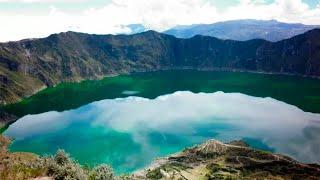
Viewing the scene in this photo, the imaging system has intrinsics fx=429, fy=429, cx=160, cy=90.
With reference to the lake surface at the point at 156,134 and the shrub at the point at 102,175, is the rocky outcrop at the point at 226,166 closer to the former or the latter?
the lake surface at the point at 156,134

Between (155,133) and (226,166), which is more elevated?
(226,166)

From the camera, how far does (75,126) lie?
185 meters

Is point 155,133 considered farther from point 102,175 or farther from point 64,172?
point 64,172

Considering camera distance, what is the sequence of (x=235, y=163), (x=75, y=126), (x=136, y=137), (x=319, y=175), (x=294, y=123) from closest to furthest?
(x=319, y=175) < (x=235, y=163) < (x=136, y=137) < (x=294, y=123) < (x=75, y=126)

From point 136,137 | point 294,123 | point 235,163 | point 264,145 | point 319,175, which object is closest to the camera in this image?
point 319,175

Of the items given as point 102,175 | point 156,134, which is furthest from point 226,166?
point 102,175

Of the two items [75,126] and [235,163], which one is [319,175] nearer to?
[235,163]

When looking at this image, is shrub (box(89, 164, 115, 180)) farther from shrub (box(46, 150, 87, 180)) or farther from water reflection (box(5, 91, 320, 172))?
water reflection (box(5, 91, 320, 172))

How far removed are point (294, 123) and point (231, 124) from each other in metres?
25.1

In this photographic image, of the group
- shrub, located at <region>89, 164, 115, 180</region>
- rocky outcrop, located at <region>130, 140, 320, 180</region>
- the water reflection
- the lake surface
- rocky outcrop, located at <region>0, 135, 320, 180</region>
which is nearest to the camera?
shrub, located at <region>89, 164, 115, 180</region>

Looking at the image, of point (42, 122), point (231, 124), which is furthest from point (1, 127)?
point (231, 124)

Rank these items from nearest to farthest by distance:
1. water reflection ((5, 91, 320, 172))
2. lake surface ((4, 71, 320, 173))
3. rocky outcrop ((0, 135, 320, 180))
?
rocky outcrop ((0, 135, 320, 180)), lake surface ((4, 71, 320, 173)), water reflection ((5, 91, 320, 172))

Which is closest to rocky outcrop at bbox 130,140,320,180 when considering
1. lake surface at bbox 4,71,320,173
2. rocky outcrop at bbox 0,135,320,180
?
rocky outcrop at bbox 0,135,320,180

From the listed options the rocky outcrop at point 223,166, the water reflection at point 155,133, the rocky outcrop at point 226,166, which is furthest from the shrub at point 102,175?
the water reflection at point 155,133
